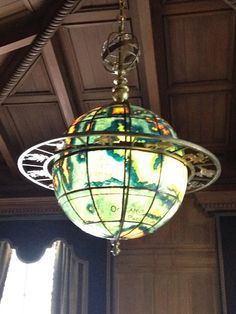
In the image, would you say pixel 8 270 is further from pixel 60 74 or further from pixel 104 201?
pixel 104 201

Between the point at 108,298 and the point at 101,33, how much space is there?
8.56 feet

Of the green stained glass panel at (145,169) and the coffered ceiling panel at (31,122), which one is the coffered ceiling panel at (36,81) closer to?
the coffered ceiling panel at (31,122)

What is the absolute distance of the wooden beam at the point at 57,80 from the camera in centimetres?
341

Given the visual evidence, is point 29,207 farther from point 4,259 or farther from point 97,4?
point 97,4

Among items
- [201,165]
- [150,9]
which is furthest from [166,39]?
[201,165]

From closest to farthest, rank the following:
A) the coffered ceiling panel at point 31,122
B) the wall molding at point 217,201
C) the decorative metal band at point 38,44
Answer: the decorative metal band at point 38,44, the coffered ceiling panel at point 31,122, the wall molding at point 217,201

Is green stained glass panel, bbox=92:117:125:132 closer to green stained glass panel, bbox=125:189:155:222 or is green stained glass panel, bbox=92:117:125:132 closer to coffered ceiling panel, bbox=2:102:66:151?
green stained glass panel, bbox=125:189:155:222

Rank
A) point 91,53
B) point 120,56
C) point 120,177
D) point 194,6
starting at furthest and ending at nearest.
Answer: point 91,53 → point 194,6 → point 120,56 → point 120,177

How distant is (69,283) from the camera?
446 cm

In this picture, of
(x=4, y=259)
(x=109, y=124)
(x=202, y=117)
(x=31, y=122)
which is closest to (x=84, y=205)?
(x=109, y=124)

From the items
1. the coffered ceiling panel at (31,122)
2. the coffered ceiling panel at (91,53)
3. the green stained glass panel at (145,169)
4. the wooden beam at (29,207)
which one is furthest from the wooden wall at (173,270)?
the green stained glass panel at (145,169)

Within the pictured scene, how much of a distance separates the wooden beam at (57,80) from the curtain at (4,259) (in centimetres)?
159

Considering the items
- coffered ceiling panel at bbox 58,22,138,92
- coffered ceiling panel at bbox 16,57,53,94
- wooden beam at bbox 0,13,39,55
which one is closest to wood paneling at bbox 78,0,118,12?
coffered ceiling panel at bbox 58,22,138,92

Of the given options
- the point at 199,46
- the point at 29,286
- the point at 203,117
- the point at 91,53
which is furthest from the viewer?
the point at 29,286
